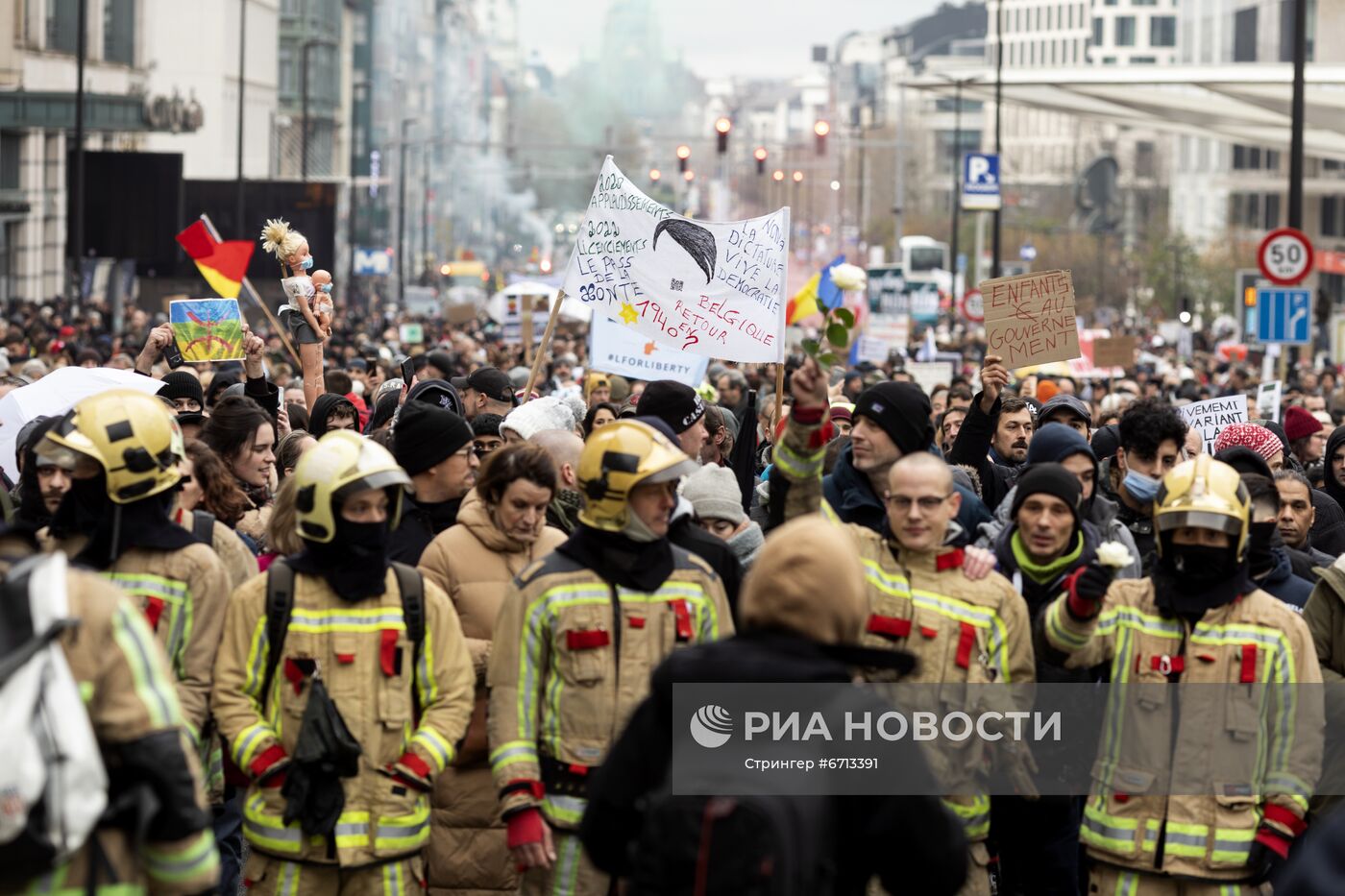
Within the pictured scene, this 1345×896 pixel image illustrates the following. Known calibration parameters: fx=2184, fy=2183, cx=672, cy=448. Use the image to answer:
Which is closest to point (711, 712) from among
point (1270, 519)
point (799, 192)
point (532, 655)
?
point (532, 655)

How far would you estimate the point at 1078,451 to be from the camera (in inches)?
296

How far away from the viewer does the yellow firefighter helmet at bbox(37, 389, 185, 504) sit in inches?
225

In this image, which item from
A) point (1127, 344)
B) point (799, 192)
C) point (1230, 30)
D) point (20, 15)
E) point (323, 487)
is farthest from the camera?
point (799, 192)

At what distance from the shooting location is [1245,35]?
8294 centimetres

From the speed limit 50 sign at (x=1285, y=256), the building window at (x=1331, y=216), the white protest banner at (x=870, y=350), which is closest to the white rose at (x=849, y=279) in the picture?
the speed limit 50 sign at (x=1285, y=256)

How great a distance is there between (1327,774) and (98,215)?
36.5m

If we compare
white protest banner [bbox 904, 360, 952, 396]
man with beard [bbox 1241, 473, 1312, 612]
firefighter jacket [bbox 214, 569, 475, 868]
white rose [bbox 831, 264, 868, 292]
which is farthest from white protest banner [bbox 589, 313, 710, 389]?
white protest banner [bbox 904, 360, 952, 396]

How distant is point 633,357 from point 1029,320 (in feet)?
8.63

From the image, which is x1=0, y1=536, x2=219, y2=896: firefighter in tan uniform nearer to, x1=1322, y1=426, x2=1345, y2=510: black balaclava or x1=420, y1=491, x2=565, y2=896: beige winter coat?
x1=420, y1=491, x2=565, y2=896: beige winter coat

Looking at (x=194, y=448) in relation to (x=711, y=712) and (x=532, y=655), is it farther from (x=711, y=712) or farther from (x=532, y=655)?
(x=711, y=712)

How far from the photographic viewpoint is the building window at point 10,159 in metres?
43.7

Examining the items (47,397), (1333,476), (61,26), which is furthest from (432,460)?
(61,26)

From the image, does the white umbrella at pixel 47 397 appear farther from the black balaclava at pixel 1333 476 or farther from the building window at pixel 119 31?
→ the building window at pixel 119 31

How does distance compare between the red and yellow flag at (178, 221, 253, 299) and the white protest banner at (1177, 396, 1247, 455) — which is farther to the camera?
the red and yellow flag at (178, 221, 253, 299)
